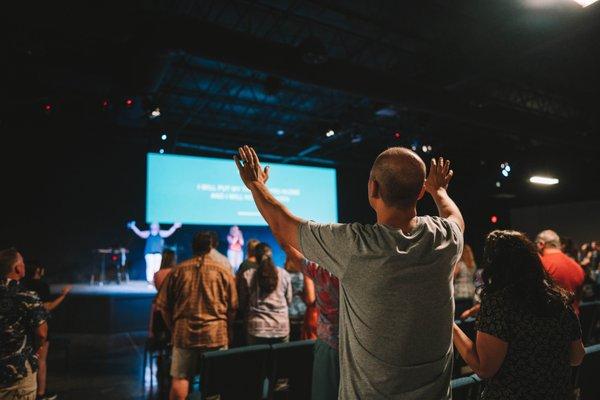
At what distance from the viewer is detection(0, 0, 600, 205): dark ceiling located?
4938 mm

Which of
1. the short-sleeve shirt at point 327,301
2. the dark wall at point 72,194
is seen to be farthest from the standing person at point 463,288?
the dark wall at point 72,194

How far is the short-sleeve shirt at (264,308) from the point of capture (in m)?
3.63

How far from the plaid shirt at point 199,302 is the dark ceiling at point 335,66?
2772 mm

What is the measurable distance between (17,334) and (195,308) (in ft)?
3.59

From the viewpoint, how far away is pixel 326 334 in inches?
80.7

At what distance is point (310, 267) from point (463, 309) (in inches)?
161

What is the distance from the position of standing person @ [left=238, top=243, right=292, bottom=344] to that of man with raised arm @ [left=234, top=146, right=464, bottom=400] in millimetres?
2514

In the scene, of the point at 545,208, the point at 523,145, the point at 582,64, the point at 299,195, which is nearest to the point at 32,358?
the point at 299,195

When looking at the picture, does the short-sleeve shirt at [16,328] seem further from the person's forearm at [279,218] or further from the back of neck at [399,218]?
the back of neck at [399,218]

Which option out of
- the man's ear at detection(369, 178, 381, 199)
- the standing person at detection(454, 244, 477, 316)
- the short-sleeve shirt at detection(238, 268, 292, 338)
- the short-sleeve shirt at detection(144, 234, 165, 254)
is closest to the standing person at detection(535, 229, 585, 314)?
the standing person at detection(454, 244, 477, 316)

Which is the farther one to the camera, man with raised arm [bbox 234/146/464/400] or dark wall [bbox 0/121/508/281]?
dark wall [bbox 0/121/508/281]

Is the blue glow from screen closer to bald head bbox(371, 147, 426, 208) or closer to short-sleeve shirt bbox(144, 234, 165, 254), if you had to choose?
short-sleeve shirt bbox(144, 234, 165, 254)

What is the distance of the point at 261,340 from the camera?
11.9ft

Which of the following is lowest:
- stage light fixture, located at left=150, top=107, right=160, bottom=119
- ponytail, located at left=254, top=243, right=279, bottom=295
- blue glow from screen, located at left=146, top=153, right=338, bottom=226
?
ponytail, located at left=254, top=243, right=279, bottom=295
